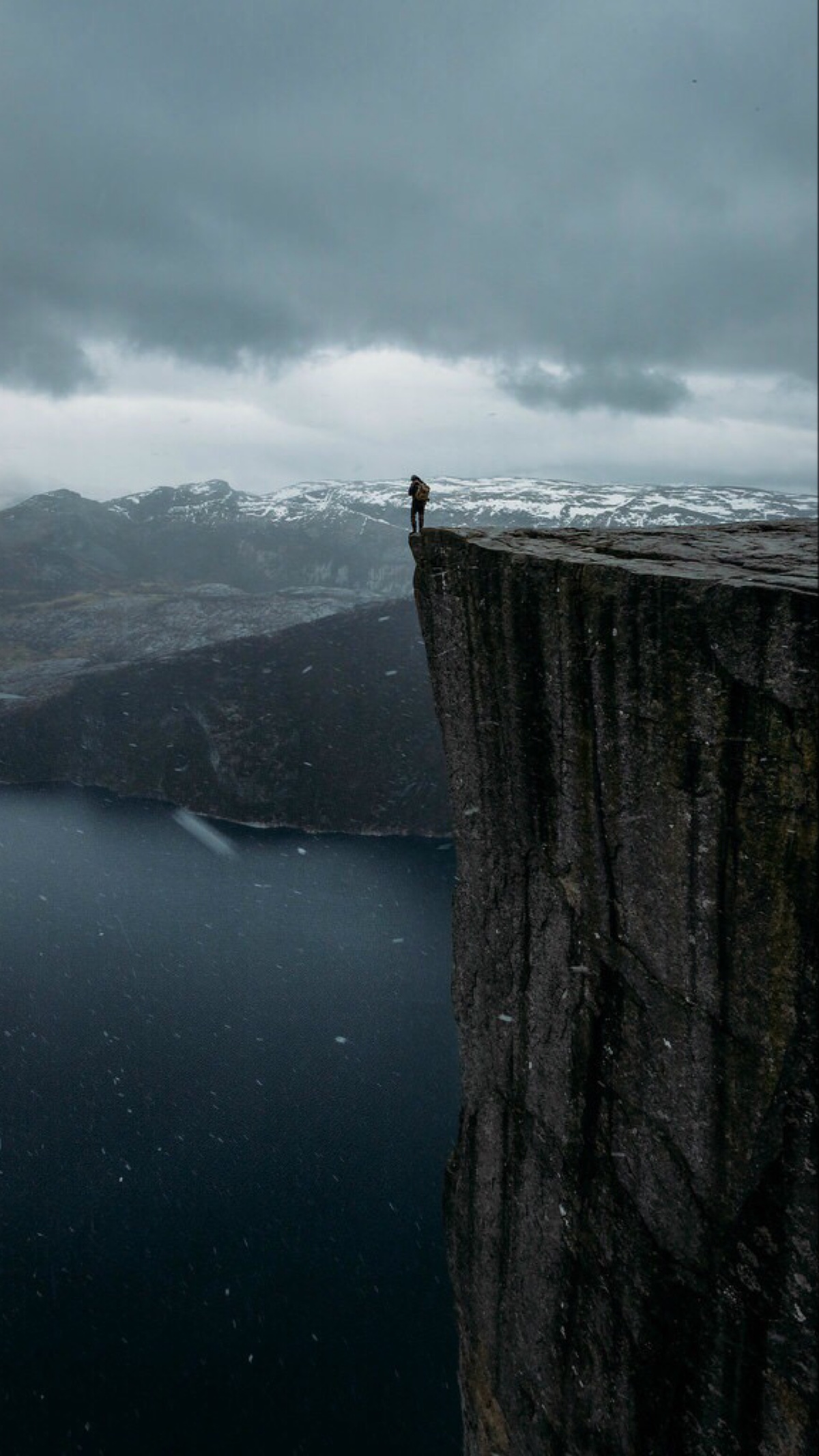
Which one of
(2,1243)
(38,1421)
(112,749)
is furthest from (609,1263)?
(112,749)

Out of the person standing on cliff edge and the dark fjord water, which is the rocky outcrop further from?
the person standing on cliff edge

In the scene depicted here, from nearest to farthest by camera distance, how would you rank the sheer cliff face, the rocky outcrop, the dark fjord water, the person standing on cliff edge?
the sheer cliff face, the person standing on cliff edge, the dark fjord water, the rocky outcrop

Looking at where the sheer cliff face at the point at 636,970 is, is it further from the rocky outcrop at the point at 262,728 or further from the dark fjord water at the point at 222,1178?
the rocky outcrop at the point at 262,728

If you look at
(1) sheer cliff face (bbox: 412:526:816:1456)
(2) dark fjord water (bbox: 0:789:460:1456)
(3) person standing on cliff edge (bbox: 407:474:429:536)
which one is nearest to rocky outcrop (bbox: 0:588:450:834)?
(2) dark fjord water (bbox: 0:789:460:1456)

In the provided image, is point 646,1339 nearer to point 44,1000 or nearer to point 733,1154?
point 733,1154

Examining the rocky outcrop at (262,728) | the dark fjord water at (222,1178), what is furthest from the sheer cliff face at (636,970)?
the rocky outcrop at (262,728)

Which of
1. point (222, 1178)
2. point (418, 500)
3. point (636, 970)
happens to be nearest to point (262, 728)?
point (222, 1178)
